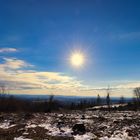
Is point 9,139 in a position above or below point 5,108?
below

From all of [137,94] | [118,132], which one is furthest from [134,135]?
[137,94]

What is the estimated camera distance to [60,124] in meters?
25.5

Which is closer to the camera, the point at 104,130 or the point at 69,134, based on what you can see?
the point at 69,134

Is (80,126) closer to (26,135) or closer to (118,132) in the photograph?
(118,132)

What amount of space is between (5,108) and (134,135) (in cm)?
5670

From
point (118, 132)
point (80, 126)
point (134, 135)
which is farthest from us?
point (80, 126)

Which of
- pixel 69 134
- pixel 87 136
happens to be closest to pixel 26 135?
pixel 69 134

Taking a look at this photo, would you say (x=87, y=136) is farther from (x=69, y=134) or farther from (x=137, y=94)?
(x=137, y=94)

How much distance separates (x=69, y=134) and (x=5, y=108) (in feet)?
175

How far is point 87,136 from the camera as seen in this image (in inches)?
734

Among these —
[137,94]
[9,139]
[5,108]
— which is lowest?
[9,139]

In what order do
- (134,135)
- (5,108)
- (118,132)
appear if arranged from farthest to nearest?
(5,108)
(118,132)
(134,135)

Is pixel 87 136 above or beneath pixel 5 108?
beneath

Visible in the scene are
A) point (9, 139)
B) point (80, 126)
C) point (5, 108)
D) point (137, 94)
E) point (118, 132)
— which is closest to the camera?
point (9, 139)
